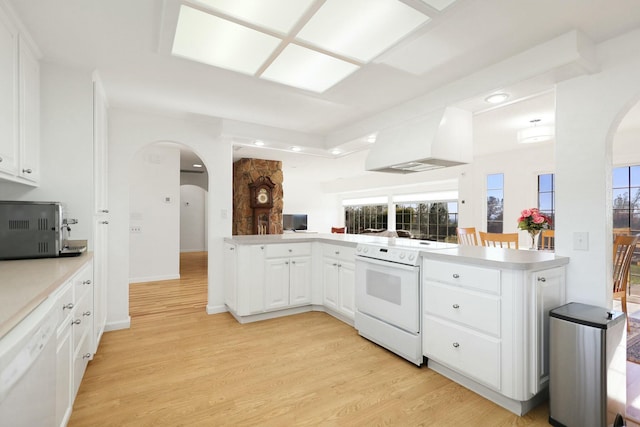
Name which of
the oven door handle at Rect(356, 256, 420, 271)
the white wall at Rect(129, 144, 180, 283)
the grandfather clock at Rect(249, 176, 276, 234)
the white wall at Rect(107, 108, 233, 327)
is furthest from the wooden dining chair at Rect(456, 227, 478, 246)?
the white wall at Rect(129, 144, 180, 283)

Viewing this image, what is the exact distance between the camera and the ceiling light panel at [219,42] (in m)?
1.80

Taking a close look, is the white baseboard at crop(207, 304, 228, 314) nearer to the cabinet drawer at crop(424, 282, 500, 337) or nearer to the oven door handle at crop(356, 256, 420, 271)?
the oven door handle at crop(356, 256, 420, 271)

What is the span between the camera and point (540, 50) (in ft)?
6.76

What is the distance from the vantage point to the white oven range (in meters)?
2.49

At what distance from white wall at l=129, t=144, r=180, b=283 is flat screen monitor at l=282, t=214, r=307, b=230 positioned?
4168 mm

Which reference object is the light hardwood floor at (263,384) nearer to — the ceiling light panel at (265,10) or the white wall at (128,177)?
the white wall at (128,177)

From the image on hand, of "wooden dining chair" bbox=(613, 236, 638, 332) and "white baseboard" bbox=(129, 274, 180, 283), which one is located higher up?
"wooden dining chair" bbox=(613, 236, 638, 332)

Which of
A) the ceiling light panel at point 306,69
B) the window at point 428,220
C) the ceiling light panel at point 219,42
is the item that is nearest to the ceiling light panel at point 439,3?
the ceiling light panel at point 306,69

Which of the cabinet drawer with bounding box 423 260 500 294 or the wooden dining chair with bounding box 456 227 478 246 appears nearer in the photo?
the cabinet drawer with bounding box 423 260 500 294

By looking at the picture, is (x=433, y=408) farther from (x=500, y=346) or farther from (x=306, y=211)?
(x=306, y=211)

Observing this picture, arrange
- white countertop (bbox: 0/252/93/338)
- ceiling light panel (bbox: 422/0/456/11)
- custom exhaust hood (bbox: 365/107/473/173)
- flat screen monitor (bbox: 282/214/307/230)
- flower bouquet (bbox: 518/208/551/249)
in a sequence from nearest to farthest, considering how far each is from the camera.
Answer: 1. white countertop (bbox: 0/252/93/338)
2. ceiling light panel (bbox: 422/0/456/11)
3. custom exhaust hood (bbox: 365/107/473/173)
4. flower bouquet (bbox: 518/208/551/249)
5. flat screen monitor (bbox: 282/214/307/230)

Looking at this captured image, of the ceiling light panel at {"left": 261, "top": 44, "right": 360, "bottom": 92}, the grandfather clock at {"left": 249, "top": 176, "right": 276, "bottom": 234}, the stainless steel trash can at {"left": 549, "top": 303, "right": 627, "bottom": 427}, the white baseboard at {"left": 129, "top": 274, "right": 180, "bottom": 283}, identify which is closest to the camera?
the stainless steel trash can at {"left": 549, "top": 303, "right": 627, "bottom": 427}

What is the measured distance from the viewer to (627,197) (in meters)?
4.62

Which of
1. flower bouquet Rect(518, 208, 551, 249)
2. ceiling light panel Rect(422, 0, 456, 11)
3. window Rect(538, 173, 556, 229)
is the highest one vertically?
ceiling light panel Rect(422, 0, 456, 11)
